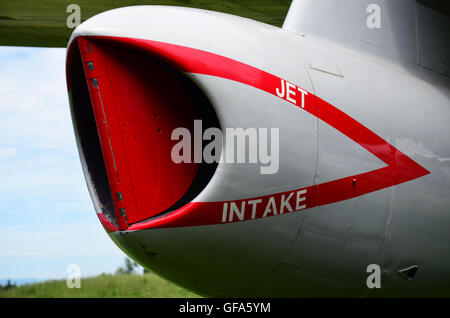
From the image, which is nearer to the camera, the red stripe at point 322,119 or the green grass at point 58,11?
the red stripe at point 322,119

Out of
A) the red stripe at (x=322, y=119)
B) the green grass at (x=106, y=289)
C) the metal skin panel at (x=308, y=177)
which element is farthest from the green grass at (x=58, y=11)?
the green grass at (x=106, y=289)

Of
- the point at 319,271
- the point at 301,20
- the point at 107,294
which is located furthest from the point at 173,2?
the point at 107,294

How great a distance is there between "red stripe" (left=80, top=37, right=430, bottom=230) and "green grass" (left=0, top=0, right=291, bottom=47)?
3153 mm

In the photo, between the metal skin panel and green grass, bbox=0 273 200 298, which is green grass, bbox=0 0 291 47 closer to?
the metal skin panel

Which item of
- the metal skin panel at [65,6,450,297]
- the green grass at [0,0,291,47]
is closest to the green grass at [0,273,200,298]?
the green grass at [0,0,291,47]

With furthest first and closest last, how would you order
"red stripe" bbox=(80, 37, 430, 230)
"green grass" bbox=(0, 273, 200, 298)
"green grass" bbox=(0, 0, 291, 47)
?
"green grass" bbox=(0, 273, 200, 298) → "green grass" bbox=(0, 0, 291, 47) → "red stripe" bbox=(80, 37, 430, 230)

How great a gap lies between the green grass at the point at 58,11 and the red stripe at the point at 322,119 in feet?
10.3

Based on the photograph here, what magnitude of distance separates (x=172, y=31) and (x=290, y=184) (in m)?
0.83

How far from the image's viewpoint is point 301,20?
3.39 metres

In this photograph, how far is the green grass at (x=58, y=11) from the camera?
19.1ft

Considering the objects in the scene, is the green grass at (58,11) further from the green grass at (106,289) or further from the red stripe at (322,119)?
the green grass at (106,289)

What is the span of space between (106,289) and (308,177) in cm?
814

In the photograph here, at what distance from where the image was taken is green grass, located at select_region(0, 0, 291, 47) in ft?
19.1
